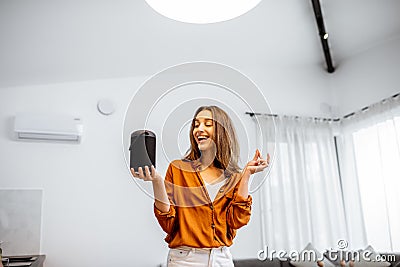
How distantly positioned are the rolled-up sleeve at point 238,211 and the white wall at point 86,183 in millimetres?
1888

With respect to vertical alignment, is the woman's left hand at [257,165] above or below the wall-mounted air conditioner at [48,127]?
below

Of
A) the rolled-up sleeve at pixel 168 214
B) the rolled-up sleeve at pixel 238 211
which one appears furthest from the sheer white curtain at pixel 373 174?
the rolled-up sleeve at pixel 168 214

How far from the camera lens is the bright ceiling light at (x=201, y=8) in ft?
4.95

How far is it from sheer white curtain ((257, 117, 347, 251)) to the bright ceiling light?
2.00 metres

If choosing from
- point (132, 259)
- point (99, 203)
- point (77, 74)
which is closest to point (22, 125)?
point (77, 74)

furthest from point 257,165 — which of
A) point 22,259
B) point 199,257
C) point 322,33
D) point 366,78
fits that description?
point 366,78

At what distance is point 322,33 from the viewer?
351cm

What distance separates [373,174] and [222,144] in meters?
2.68

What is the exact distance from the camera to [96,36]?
9.57 feet

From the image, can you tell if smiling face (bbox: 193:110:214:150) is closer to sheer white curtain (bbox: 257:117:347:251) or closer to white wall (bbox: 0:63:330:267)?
white wall (bbox: 0:63:330:267)

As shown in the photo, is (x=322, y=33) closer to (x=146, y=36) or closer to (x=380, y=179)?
(x=380, y=179)

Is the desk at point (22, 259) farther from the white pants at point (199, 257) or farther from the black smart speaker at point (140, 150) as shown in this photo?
the black smart speaker at point (140, 150)

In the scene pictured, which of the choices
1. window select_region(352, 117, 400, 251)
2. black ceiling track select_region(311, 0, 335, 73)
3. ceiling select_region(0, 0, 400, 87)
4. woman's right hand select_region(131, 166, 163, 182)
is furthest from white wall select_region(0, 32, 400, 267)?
woman's right hand select_region(131, 166, 163, 182)

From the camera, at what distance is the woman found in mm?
1299
